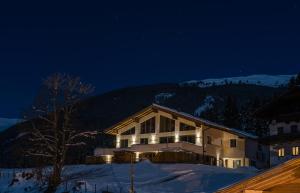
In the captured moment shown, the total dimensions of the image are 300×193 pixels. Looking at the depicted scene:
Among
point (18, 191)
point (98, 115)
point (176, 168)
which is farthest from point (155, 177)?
point (98, 115)

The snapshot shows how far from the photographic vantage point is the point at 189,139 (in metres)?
62.7

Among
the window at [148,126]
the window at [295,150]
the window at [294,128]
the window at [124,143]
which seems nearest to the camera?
the window at [295,150]

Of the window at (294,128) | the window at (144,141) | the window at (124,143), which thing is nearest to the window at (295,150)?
the window at (294,128)

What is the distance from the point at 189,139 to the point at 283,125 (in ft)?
57.7

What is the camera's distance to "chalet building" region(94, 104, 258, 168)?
61188mm

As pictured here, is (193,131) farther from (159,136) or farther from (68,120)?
(68,120)

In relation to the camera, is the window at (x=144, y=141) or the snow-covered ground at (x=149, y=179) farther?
the window at (x=144, y=141)

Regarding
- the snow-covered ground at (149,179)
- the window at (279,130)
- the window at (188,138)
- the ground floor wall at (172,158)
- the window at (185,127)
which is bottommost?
the snow-covered ground at (149,179)

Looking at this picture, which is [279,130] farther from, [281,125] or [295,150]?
[295,150]

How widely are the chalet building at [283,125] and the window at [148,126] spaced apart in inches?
798

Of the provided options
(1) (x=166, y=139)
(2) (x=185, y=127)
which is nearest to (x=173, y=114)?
(2) (x=185, y=127)

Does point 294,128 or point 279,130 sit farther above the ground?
point 294,128

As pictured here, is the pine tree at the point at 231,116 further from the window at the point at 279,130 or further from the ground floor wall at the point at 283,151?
the ground floor wall at the point at 283,151

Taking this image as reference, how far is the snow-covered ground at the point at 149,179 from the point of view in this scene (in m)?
39.4
